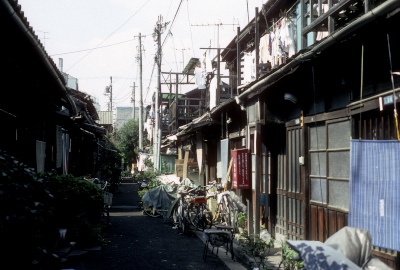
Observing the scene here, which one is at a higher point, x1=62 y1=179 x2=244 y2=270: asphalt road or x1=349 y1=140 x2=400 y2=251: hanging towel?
x1=349 y1=140 x2=400 y2=251: hanging towel

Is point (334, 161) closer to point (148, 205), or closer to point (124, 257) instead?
point (124, 257)

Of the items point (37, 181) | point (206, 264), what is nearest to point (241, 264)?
point (206, 264)

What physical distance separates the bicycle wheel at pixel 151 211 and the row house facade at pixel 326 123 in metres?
4.76

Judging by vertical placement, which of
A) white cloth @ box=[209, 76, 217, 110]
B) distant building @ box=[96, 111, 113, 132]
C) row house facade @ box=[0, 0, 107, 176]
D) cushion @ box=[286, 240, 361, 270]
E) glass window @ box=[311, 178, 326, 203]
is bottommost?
cushion @ box=[286, 240, 361, 270]

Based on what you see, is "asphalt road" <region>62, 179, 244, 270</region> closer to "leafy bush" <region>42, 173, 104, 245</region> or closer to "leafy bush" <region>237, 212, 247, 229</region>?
"leafy bush" <region>42, 173, 104, 245</region>

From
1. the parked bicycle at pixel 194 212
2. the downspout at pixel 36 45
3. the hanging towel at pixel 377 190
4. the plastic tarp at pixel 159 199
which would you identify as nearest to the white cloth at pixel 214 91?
the plastic tarp at pixel 159 199

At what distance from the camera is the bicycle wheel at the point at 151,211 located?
63.9 ft

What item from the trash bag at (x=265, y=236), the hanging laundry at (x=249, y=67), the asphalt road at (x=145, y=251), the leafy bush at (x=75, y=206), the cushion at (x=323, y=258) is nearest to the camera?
the cushion at (x=323, y=258)

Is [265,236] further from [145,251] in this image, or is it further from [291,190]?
[145,251]

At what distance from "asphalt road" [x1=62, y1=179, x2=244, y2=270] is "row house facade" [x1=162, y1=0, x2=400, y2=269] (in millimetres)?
2329

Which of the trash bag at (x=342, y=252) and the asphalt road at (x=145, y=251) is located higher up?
the trash bag at (x=342, y=252)

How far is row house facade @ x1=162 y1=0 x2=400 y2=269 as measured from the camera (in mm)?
6340

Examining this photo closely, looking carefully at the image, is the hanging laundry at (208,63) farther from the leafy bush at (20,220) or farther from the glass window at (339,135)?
the leafy bush at (20,220)

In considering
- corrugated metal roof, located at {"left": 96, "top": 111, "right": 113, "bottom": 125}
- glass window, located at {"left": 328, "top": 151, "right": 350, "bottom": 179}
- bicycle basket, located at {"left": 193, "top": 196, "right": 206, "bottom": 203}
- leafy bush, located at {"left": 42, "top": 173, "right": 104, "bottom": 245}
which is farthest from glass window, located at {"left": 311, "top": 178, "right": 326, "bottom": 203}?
corrugated metal roof, located at {"left": 96, "top": 111, "right": 113, "bottom": 125}
